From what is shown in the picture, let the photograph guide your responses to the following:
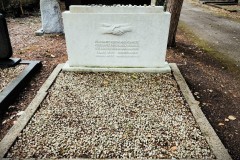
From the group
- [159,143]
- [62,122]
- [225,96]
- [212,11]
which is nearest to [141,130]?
[159,143]

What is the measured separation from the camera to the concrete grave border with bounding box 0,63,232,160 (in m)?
3.00

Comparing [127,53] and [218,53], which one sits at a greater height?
[127,53]

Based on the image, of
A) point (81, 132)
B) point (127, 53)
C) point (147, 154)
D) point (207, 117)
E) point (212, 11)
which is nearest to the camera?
point (147, 154)

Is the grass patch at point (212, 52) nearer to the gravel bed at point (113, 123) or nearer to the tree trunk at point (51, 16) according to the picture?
the gravel bed at point (113, 123)

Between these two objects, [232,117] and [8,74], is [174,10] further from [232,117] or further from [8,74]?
[8,74]

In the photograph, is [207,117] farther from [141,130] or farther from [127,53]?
[127,53]

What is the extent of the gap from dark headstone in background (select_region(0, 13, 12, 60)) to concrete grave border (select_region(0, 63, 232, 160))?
1102 millimetres

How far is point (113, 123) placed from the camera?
3.51 metres

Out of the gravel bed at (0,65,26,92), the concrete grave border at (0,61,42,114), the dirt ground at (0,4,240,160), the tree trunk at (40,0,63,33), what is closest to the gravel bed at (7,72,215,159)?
the dirt ground at (0,4,240,160)

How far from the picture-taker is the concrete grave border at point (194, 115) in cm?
300

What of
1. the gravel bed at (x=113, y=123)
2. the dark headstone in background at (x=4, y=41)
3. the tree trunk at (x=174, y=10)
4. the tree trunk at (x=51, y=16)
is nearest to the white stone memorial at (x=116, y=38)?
the gravel bed at (x=113, y=123)

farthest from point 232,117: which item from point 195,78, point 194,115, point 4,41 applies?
point 4,41

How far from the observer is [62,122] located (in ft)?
11.6

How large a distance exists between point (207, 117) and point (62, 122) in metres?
2.21
